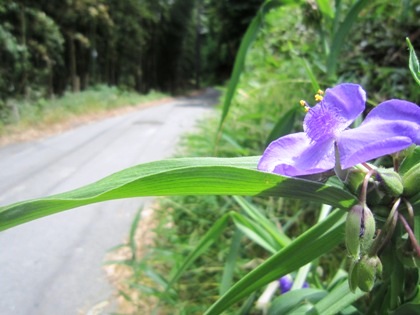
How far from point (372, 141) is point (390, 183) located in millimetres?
47

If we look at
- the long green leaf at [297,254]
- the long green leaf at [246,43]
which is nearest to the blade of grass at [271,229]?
the long green leaf at [246,43]

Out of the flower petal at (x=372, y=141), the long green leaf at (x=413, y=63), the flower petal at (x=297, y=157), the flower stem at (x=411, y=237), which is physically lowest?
the flower stem at (x=411, y=237)

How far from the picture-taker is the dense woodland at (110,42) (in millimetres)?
8641

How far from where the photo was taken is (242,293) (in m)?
0.47

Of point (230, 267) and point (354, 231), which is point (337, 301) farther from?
point (230, 267)

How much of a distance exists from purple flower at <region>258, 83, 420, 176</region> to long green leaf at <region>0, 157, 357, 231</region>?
2 centimetres

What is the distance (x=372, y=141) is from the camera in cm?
31

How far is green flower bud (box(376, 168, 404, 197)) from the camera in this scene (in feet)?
1.09

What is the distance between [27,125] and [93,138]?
164cm

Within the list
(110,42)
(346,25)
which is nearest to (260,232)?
(346,25)

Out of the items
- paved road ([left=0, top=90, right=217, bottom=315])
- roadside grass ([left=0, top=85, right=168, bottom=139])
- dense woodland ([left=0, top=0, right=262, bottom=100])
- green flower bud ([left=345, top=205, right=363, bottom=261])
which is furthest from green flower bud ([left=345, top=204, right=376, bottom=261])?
dense woodland ([left=0, top=0, right=262, bottom=100])

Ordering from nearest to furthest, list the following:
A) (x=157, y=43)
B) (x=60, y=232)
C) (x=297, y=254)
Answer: (x=297, y=254)
(x=60, y=232)
(x=157, y=43)

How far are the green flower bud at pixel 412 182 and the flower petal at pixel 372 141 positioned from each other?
0.16 ft

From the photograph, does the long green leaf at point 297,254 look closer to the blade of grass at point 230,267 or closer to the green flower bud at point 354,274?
the green flower bud at point 354,274
